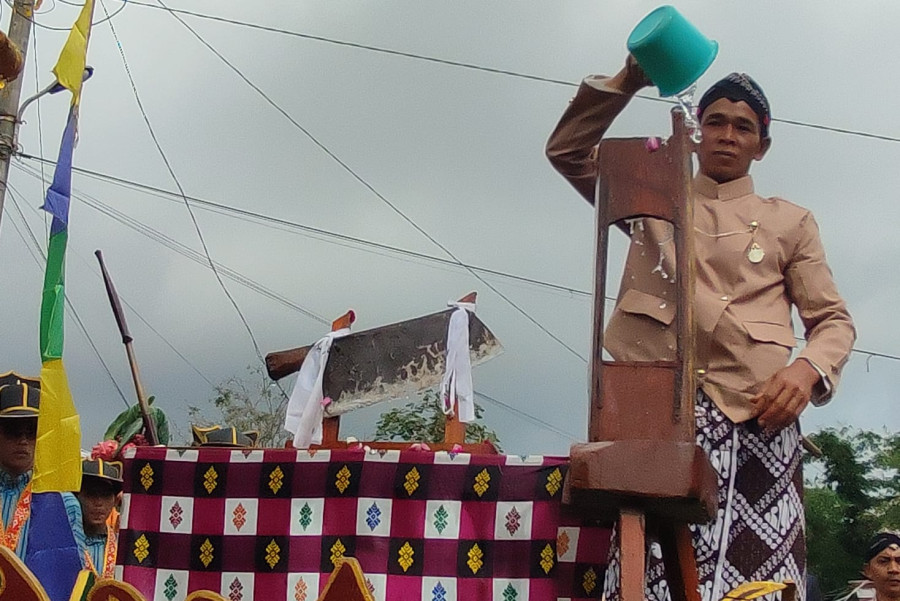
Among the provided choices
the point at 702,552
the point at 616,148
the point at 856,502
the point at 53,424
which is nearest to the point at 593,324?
the point at 616,148

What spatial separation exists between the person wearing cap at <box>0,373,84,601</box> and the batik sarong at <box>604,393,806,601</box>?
1.52m

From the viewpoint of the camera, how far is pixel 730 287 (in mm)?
2285

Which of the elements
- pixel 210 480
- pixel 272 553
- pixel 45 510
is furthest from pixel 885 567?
pixel 45 510

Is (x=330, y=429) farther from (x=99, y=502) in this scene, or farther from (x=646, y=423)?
(x=99, y=502)

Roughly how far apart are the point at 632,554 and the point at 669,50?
92cm

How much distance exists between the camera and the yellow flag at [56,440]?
2.76m

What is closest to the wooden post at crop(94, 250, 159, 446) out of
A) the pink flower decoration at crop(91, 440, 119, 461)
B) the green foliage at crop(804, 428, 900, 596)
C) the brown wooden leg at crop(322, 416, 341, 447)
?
the pink flower decoration at crop(91, 440, 119, 461)

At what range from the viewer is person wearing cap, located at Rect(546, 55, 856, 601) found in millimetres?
2137

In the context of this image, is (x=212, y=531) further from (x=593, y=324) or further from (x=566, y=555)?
(x=593, y=324)

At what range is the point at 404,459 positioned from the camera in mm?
2354

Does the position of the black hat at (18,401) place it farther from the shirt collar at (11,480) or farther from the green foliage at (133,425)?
the green foliage at (133,425)

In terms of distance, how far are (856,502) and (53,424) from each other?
66.3 ft

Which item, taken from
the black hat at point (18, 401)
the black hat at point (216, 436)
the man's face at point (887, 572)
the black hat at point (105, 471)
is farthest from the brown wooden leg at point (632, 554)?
the black hat at point (216, 436)

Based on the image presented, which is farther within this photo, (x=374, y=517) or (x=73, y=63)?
(x=73, y=63)
